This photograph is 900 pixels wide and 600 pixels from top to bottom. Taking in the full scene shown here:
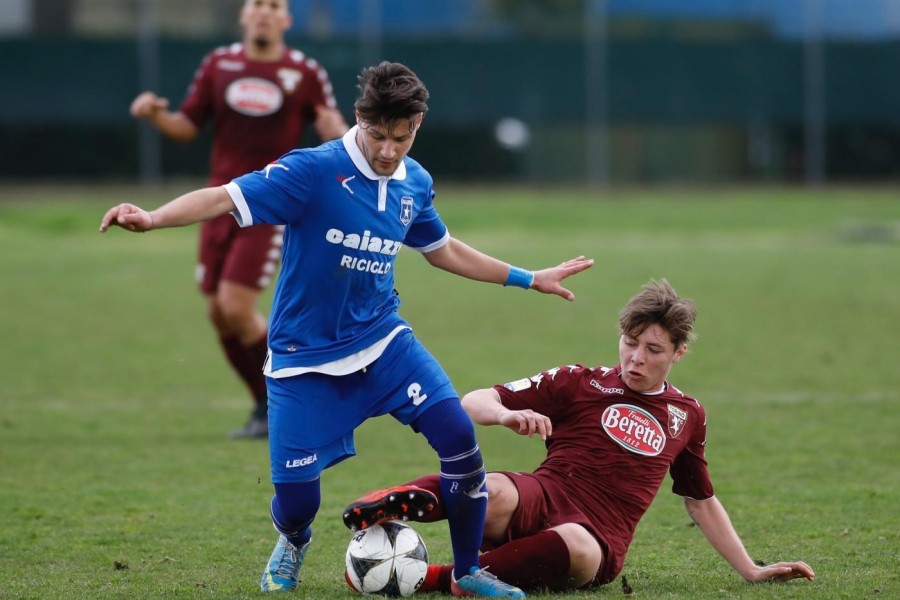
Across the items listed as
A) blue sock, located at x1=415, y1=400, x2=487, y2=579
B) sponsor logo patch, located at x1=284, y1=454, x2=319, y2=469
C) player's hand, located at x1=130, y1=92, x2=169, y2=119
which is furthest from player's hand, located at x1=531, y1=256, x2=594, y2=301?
player's hand, located at x1=130, y1=92, x2=169, y2=119

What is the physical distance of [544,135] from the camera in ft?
86.5

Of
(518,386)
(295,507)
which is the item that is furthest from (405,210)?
(295,507)

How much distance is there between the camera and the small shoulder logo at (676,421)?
474 cm

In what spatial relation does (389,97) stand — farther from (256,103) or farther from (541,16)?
(541,16)

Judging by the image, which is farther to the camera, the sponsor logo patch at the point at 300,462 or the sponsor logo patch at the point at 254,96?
the sponsor logo patch at the point at 254,96

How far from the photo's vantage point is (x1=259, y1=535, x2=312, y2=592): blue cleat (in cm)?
462

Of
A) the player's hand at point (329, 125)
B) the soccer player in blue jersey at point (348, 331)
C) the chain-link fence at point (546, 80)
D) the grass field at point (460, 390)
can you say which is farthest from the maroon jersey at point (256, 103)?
the chain-link fence at point (546, 80)

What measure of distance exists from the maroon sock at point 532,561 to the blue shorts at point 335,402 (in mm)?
541

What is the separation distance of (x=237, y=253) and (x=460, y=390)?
6.66 ft

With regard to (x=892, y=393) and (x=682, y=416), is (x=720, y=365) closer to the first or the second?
(x=892, y=393)

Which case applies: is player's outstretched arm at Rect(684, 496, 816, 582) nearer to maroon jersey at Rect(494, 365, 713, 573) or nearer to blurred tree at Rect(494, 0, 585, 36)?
maroon jersey at Rect(494, 365, 713, 573)

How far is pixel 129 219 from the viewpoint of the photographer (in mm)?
4047

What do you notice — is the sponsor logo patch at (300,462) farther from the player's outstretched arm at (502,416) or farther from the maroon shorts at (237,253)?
the maroon shorts at (237,253)

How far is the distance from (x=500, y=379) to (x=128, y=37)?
18.0 metres
